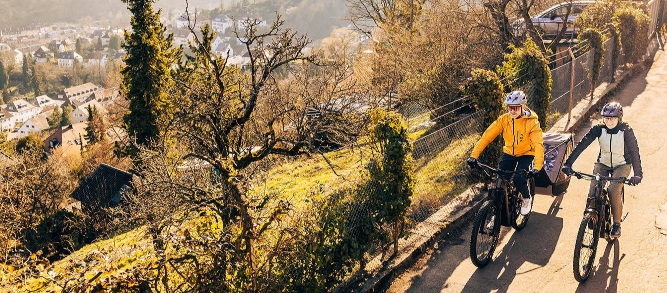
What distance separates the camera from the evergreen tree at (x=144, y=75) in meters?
27.3

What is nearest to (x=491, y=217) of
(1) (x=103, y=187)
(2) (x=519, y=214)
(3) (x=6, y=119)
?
(2) (x=519, y=214)

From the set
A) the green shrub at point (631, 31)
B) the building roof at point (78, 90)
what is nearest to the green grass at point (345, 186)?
the green shrub at point (631, 31)

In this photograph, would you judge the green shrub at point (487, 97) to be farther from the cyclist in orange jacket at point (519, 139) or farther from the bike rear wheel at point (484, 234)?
the bike rear wheel at point (484, 234)

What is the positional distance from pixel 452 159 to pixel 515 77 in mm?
2549

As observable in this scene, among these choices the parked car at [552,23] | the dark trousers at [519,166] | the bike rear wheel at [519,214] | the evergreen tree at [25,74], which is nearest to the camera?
the dark trousers at [519,166]

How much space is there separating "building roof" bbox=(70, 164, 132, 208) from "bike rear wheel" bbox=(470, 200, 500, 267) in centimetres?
2222

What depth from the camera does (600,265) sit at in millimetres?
6242

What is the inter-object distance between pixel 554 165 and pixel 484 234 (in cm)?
192

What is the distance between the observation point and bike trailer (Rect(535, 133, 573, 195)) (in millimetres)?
7383

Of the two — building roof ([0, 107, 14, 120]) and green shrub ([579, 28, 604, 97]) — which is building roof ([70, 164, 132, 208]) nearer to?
green shrub ([579, 28, 604, 97])

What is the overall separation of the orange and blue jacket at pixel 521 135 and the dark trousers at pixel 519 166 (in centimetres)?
5

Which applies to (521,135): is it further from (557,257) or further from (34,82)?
(34,82)

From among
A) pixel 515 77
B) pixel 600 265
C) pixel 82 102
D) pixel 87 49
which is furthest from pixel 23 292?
pixel 87 49

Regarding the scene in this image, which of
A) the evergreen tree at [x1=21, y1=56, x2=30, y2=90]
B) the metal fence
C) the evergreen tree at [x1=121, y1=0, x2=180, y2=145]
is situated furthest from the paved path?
the evergreen tree at [x1=21, y1=56, x2=30, y2=90]
